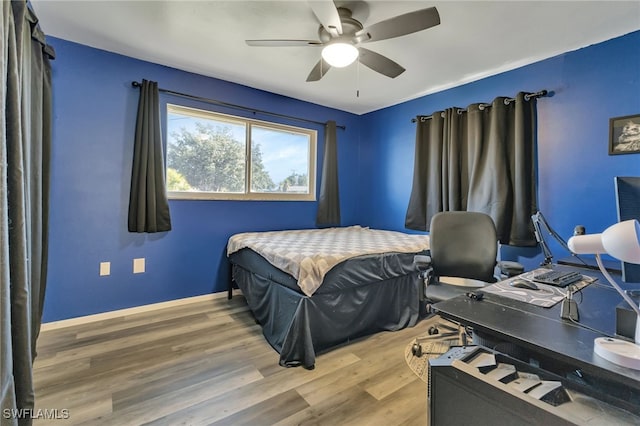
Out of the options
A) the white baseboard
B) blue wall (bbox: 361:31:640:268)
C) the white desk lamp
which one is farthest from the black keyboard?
the white baseboard

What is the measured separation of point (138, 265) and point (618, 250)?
130 inches

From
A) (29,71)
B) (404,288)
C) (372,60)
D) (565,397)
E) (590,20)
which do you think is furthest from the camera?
(404,288)

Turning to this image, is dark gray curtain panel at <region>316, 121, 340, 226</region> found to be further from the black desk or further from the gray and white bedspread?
the black desk

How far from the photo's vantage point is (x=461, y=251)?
2.36 m

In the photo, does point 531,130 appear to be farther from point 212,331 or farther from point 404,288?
point 212,331

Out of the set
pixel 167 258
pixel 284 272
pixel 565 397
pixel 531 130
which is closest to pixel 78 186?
pixel 167 258

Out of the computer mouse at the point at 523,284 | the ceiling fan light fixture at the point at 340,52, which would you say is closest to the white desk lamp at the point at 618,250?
the computer mouse at the point at 523,284

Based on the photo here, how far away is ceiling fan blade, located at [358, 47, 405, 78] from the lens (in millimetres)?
2232

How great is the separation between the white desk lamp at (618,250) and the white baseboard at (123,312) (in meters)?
3.20

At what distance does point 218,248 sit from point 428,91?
10.2 ft

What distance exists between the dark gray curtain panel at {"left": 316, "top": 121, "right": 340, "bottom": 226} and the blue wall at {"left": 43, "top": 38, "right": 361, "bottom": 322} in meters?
1.27

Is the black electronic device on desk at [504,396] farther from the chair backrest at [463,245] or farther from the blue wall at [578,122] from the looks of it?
the blue wall at [578,122]

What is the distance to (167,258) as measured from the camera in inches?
118

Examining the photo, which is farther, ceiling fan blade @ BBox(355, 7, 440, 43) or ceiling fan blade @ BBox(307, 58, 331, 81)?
ceiling fan blade @ BBox(307, 58, 331, 81)
